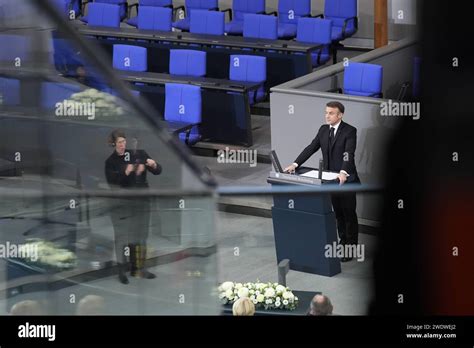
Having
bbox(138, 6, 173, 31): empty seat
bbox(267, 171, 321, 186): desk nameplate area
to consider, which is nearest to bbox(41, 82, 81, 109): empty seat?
bbox(267, 171, 321, 186): desk nameplate area

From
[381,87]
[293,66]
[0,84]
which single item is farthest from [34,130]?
[293,66]

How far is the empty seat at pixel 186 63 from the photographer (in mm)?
10625

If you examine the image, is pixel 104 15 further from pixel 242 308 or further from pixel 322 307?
pixel 322 307

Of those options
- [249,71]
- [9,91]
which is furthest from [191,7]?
[9,91]

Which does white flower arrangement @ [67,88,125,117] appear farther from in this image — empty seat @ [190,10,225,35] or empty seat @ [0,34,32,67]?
empty seat @ [190,10,225,35]

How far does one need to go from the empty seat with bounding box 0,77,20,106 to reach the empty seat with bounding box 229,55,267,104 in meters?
7.74

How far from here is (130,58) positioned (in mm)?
10875

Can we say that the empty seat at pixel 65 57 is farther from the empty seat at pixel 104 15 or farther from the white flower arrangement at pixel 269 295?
the empty seat at pixel 104 15

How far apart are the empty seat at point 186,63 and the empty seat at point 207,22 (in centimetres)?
180

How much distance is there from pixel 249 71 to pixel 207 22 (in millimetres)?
2264

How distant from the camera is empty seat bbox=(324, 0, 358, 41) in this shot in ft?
41.4

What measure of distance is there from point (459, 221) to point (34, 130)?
1226 millimetres

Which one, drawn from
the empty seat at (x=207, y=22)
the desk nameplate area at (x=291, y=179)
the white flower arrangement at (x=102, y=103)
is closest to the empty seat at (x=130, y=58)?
the empty seat at (x=207, y=22)

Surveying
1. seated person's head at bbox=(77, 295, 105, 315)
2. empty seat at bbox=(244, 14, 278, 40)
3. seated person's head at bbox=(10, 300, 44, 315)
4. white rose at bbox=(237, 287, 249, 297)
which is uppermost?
empty seat at bbox=(244, 14, 278, 40)
